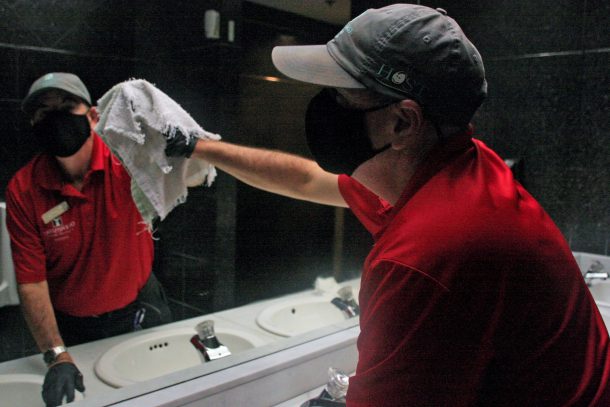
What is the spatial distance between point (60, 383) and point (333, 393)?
1.99ft

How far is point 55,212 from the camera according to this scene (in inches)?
48.8

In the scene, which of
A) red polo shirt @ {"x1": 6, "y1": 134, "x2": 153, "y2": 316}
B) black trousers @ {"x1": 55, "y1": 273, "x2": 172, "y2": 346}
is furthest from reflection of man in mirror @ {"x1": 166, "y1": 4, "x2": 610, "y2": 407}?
black trousers @ {"x1": 55, "y1": 273, "x2": 172, "y2": 346}

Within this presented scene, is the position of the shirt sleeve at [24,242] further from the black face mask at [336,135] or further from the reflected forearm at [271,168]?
the black face mask at [336,135]

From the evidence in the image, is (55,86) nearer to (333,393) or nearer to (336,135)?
(336,135)

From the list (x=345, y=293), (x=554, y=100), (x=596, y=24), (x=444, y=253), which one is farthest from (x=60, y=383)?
(x=596, y=24)

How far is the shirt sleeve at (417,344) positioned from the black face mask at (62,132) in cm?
81

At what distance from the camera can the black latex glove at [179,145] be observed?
4.16 feet

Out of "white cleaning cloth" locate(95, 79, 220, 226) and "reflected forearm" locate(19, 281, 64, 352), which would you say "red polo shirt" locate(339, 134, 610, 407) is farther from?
"reflected forearm" locate(19, 281, 64, 352)

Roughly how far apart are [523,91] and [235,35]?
4.97ft

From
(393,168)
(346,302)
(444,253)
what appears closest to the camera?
(444,253)

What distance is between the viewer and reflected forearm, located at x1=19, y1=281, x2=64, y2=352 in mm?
1201

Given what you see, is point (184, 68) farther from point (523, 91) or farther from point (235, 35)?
point (523, 91)

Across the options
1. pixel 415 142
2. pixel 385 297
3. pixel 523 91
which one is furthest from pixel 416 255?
pixel 523 91

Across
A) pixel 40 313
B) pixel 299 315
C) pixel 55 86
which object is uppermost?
pixel 55 86
